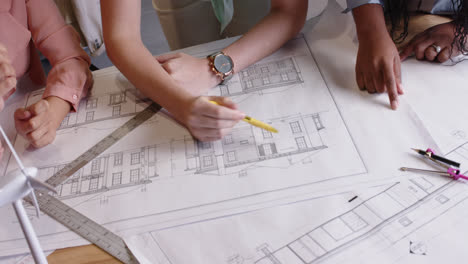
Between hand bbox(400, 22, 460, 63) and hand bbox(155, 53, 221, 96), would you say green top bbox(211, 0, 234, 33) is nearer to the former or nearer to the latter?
hand bbox(155, 53, 221, 96)

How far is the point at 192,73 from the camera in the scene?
0.83 m

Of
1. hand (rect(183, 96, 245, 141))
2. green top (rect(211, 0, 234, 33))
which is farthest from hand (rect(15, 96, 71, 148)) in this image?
green top (rect(211, 0, 234, 33))

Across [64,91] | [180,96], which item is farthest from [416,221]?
[64,91]

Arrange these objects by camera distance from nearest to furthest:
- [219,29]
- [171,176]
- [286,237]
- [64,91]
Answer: [286,237] → [171,176] → [64,91] → [219,29]

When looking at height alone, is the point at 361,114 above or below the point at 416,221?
above

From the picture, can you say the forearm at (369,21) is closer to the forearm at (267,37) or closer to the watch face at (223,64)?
the forearm at (267,37)

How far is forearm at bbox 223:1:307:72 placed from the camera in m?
0.86

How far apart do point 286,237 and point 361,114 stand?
31 cm

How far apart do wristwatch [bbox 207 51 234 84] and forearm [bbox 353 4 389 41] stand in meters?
0.31

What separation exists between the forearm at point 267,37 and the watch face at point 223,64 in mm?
16

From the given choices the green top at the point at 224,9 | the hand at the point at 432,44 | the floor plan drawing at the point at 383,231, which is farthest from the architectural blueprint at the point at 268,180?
the green top at the point at 224,9

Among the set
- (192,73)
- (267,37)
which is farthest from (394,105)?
(192,73)

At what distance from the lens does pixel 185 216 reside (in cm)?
60

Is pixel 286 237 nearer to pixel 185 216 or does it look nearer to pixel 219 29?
pixel 185 216
